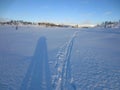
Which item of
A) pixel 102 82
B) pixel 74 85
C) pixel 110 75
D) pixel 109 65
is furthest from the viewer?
pixel 109 65

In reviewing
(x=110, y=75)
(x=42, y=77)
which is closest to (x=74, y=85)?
(x=42, y=77)

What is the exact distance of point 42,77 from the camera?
6848 mm

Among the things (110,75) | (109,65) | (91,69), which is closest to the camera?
(110,75)

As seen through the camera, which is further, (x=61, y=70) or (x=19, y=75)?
(x=61, y=70)

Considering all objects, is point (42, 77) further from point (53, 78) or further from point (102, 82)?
point (102, 82)

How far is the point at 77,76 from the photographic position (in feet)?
23.9

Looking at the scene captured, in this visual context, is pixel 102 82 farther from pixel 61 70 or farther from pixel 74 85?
pixel 61 70

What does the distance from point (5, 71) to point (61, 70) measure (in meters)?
2.95

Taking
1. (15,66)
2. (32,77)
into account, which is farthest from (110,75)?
(15,66)

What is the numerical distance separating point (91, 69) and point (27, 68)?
3.68m

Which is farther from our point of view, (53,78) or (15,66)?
(15,66)

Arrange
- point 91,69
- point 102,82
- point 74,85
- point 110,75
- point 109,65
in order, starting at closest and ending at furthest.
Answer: point 74,85, point 102,82, point 110,75, point 91,69, point 109,65

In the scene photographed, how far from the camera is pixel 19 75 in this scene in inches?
278

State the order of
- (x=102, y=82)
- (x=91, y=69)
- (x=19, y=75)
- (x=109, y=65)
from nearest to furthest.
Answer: (x=102, y=82), (x=19, y=75), (x=91, y=69), (x=109, y=65)
